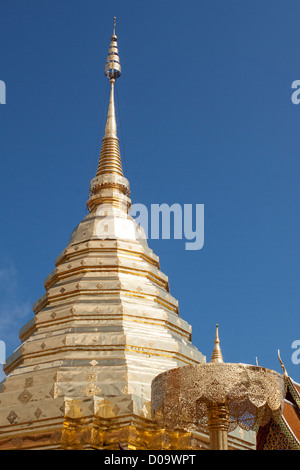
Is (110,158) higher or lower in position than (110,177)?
higher

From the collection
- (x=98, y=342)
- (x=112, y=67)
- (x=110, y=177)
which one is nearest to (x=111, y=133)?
(x=110, y=177)

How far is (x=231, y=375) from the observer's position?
9.60 meters

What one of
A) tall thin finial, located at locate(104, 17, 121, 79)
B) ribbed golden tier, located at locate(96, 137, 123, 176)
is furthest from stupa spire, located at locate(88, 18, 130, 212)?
tall thin finial, located at locate(104, 17, 121, 79)

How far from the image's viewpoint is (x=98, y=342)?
12758 mm

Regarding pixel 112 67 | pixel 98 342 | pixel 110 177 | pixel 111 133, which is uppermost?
pixel 112 67

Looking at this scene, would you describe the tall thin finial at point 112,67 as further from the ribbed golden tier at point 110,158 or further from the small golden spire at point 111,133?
the ribbed golden tier at point 110,158

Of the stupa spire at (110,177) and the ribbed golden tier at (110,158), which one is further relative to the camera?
the ribbed golden tier at (110,158)

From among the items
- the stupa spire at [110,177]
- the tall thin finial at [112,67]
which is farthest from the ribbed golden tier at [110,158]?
the tall thin finial at [112,67]

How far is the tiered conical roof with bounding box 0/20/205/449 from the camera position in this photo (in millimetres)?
11297

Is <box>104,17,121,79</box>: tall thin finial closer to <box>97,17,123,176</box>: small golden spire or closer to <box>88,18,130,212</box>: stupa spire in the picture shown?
<box>97,17,123,176</box>: small golden spire

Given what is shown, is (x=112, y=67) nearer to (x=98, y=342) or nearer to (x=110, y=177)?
(x=110, y=177)

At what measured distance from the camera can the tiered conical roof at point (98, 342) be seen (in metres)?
11.3

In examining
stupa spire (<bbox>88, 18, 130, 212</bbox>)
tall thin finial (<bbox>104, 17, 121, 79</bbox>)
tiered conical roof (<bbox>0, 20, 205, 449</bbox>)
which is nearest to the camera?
tiered conical roof (<bbox>0, 20, 205, 449</bbox>)

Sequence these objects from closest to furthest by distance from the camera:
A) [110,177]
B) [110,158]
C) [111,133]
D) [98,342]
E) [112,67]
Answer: [98,342]
[110,177]
[110,158]
[111,133]
[112,67]
